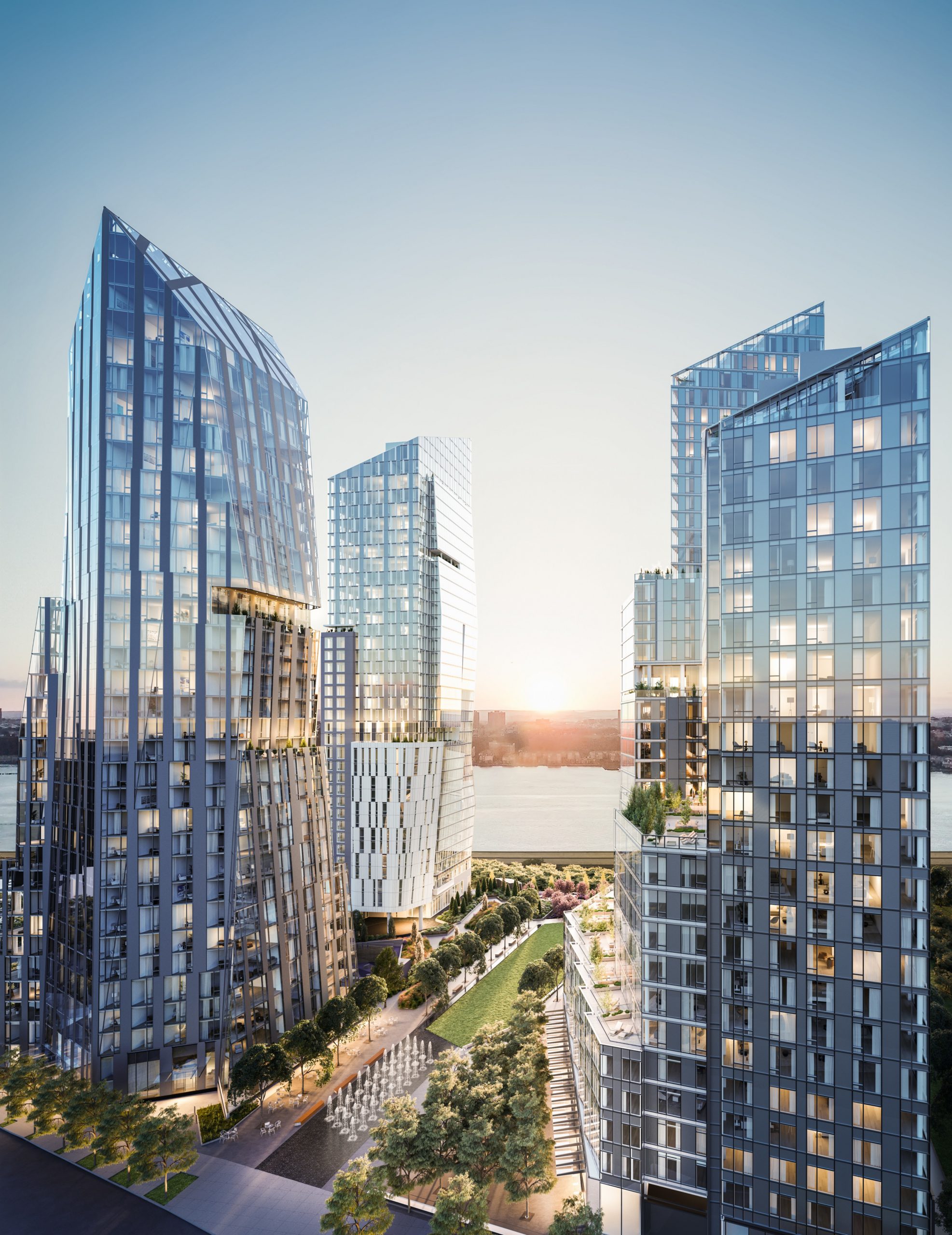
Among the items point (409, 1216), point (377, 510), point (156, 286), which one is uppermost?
point (156, 286)

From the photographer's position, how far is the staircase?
46125mm

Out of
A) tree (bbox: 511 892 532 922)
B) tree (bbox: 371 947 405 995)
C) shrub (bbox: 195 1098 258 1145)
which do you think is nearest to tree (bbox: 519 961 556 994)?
tree (bbox: 371 947 405 995)

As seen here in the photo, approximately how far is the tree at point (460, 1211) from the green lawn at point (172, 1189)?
15.7 metres

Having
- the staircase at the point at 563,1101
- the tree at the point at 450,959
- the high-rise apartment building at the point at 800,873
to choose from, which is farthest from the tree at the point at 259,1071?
the tree at the point at 450,959

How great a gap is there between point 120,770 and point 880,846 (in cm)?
4867

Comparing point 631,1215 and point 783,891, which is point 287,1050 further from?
point 783,891

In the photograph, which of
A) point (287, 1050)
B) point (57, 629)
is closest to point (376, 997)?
point (287, 1050)

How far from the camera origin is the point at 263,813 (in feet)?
197

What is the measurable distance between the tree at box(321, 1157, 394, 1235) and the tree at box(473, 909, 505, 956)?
44.8 m

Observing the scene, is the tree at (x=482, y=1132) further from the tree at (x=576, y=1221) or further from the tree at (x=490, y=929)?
the tree at (x=490, y=929)

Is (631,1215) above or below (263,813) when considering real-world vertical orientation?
below

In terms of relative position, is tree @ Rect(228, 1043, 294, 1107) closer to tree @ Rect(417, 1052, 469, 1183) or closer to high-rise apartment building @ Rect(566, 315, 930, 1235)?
tree @ Rect(417, 1052, 469, 1183)

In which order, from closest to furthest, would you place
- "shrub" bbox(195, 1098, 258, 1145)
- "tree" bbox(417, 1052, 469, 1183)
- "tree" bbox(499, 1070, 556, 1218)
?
"tree" bbox(499, 1070, 556, 1218) < "tree" bbox(417, 1052, 469, 1183) < "shrub" bbox(195, 1098, 258, 1145)

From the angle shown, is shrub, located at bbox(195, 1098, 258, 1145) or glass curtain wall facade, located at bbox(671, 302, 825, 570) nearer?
shrub, located at bbox(195, 1098, 258, 1145)
